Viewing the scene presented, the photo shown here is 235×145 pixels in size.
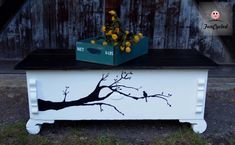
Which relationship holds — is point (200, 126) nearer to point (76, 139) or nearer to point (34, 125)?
point (76, 139)

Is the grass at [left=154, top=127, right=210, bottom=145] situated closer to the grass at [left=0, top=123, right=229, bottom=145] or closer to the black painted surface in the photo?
the grass at [left=0, top=123, right=229, bottom=145]

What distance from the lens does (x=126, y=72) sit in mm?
2729

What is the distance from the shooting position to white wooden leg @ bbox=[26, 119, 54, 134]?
283cm

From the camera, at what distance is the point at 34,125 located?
9.32ft

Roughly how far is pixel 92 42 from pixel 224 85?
6.78 ft

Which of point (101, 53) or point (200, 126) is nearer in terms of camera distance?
point (101, 53)

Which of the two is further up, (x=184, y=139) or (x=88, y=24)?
(x=88, y=24)

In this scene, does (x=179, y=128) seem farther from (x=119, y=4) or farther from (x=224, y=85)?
(x=119, y=4)

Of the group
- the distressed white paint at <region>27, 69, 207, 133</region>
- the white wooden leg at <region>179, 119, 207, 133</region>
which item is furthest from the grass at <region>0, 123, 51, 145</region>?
the white wooden leg at <region>179, 119, 207, 133</region>

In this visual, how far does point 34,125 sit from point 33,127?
2cm

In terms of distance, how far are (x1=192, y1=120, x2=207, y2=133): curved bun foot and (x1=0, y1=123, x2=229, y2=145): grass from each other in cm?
5

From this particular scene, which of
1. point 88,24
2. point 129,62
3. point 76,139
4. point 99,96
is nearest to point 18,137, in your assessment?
point 76,139

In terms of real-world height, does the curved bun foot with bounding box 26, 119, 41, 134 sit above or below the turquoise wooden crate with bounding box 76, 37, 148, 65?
below

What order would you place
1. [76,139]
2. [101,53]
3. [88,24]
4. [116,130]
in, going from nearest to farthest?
1. [101,53]
2. [76,139]
3. [116,130]
4. [88,24]
